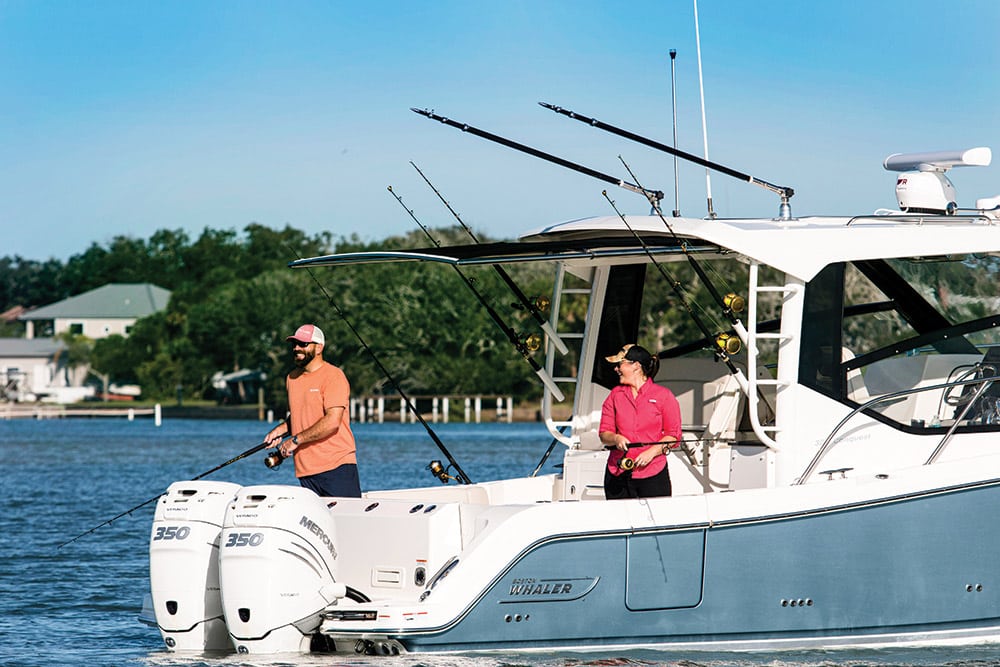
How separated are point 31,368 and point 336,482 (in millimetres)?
112930

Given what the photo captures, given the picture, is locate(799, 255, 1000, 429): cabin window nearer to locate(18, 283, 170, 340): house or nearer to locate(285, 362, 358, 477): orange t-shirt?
locate(285, 362, 358, 477): orange t-shirt

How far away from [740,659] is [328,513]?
2.37 metres

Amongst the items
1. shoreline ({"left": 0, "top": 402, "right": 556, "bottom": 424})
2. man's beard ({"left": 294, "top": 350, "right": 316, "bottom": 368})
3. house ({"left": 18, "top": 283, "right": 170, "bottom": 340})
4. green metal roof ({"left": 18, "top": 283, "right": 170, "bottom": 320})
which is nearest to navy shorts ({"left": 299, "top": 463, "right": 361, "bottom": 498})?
man's beard ({"left": 294, "top": 350, "right": 316, "bottom": 368})

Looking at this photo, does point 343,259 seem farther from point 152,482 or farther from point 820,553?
point 152,482

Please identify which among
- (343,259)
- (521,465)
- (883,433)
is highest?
(343,259)

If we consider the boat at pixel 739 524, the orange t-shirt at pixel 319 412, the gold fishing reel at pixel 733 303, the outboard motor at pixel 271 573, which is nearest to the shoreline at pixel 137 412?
the orange t-shirt at pixel 319 412

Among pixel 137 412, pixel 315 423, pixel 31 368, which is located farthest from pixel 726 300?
pixel 31 368

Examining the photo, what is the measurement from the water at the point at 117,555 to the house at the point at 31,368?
63.5 m

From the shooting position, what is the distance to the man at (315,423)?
9.60 m

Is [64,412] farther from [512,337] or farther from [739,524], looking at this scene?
[739,524]

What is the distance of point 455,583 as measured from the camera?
8.29 meters

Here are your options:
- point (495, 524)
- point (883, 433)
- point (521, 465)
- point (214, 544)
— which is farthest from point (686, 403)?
point (521, 465)

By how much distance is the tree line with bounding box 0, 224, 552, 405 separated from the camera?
75312 millimetres

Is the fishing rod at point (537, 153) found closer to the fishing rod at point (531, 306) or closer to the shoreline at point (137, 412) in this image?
the fishing rod at point (531, 306)
